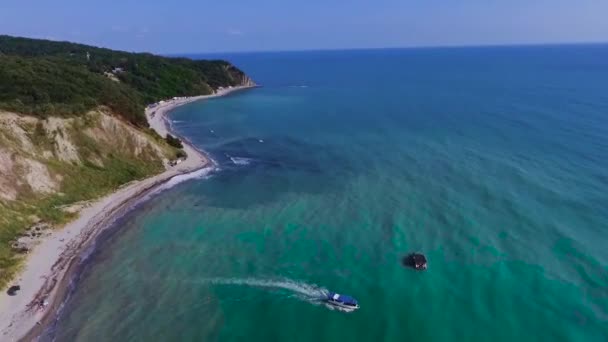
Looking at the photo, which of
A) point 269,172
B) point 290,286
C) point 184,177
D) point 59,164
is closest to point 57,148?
point 59,164

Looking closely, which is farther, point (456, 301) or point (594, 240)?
point (594, 240)

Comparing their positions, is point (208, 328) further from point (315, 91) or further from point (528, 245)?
point (315, 91)

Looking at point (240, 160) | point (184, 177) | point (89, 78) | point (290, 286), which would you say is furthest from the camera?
point (240, 160)

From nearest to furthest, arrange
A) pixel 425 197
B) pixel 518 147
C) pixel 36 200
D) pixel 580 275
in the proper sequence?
pixel 580 275, pixel 36 200, pixel 425 197, pixel 518 147

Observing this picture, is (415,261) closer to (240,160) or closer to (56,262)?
(56,262)

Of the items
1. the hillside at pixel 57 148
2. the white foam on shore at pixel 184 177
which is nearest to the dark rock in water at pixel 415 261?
the white foam on shore at pixel 184 177

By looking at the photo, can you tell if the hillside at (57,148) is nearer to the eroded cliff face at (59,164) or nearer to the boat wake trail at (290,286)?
the eroded cliff face at (59,164)

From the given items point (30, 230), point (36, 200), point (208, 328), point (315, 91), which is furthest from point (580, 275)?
point (315, 91)
